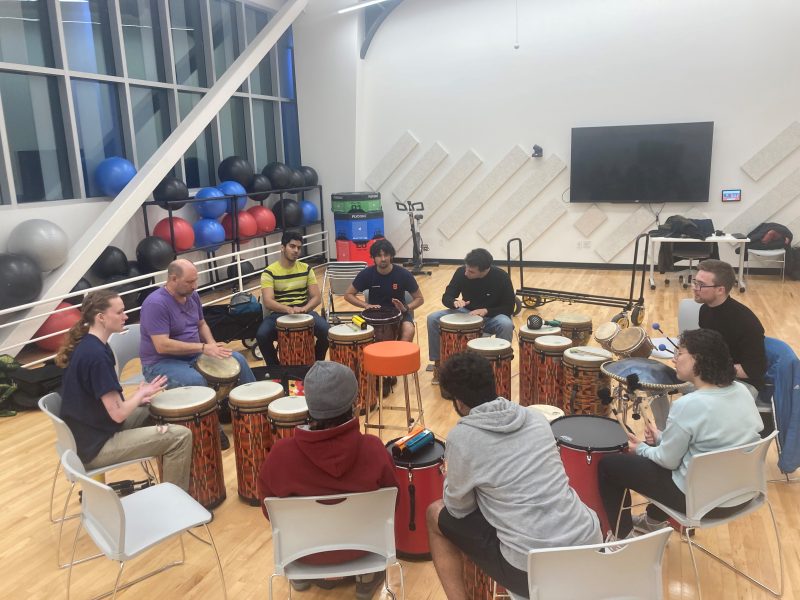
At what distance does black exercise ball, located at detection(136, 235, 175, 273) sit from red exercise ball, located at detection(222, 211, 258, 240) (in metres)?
1.54

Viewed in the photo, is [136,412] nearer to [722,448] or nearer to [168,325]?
[168,325]

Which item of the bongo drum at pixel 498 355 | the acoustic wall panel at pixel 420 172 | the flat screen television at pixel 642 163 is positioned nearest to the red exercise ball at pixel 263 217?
the acoustic wall panel at pixel 420 172

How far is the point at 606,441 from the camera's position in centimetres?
278

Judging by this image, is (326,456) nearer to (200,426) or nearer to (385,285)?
(200,426)

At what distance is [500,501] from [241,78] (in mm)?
7500

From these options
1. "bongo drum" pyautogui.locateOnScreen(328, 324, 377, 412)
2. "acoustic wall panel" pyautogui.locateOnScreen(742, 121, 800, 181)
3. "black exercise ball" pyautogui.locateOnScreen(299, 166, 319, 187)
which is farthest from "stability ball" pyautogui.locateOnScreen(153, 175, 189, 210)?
"acoustic wall panel" pyautogui.locateOnScreen(742, 121, 800, 181)

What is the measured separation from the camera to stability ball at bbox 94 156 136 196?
7.16 meters

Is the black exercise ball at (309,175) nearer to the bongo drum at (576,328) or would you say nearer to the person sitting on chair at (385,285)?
the person sitting on chair at (385,285)

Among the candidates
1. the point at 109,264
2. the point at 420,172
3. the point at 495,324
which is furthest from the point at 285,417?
the point at 420,172

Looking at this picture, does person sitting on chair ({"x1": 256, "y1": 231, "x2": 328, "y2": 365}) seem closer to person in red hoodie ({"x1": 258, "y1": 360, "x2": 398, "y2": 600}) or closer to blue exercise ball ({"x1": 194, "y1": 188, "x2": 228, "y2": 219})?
person in red hoodie ({"x1": 258, "y1": 360, "x2": 398, "y2": 600})

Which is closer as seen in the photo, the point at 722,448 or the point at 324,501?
the point at 324,501

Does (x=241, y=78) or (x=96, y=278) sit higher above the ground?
(x=241, y=78)

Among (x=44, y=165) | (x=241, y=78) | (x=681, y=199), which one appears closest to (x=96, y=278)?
(x=44, y=165)

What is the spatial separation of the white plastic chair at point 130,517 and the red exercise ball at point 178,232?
5538 millimetres
